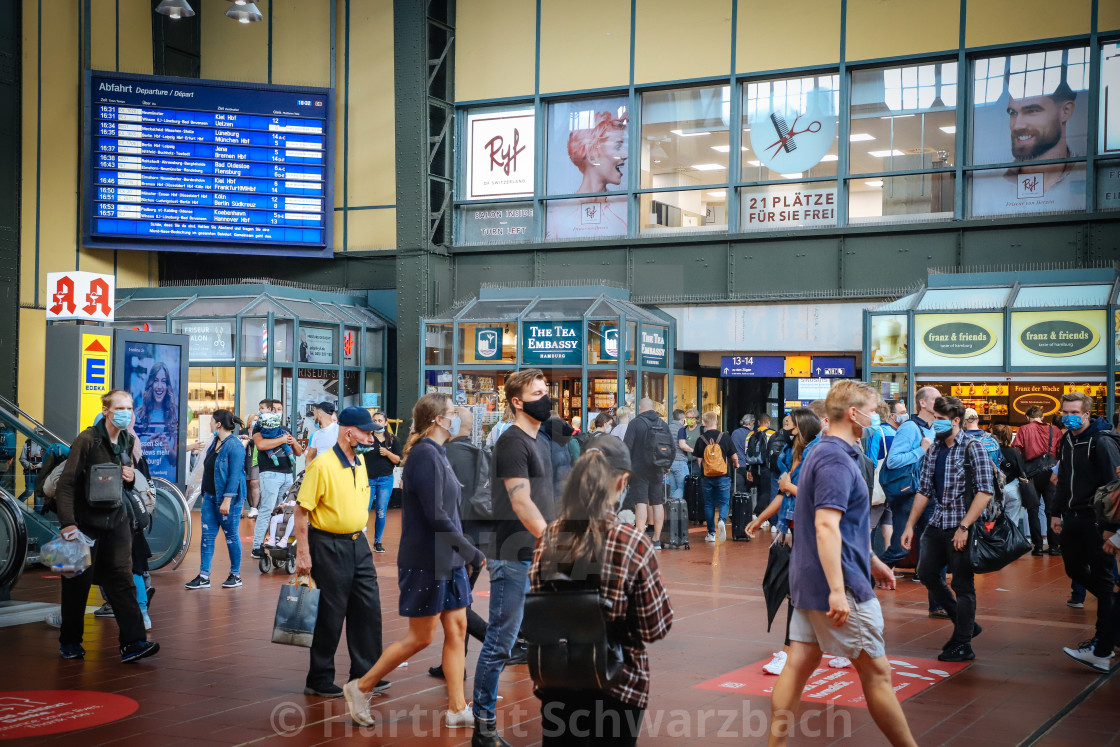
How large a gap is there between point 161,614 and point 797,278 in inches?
533

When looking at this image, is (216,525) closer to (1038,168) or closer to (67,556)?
(67,556)

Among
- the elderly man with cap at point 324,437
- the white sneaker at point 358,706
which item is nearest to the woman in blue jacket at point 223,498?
the elderly man with cap at point 324,437

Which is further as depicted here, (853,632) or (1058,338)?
(1058,338)

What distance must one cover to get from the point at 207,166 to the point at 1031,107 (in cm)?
1537

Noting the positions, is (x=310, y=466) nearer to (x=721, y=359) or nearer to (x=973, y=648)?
(x=973, y=648)

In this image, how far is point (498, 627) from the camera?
552 centimetres

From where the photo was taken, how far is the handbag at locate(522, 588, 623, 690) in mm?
3725

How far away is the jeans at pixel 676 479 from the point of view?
15055 millimetres

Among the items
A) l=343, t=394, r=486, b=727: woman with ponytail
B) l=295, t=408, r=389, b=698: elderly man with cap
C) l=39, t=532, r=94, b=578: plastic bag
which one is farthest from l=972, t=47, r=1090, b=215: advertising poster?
l=39, t=532, r=94, b=578: plastic bag

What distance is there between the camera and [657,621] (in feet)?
12.5

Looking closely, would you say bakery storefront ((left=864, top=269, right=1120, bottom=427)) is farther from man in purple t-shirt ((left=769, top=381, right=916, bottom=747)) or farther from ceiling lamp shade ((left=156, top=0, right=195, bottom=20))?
ceiling lamp shade ((left=156, top=0, right=195, bottom=20))

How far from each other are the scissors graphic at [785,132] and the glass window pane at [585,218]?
3.01 meters

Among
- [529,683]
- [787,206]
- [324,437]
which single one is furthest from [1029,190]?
[529,683]

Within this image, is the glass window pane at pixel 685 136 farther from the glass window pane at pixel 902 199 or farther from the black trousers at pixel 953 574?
the black trousers at pixel 953 574
